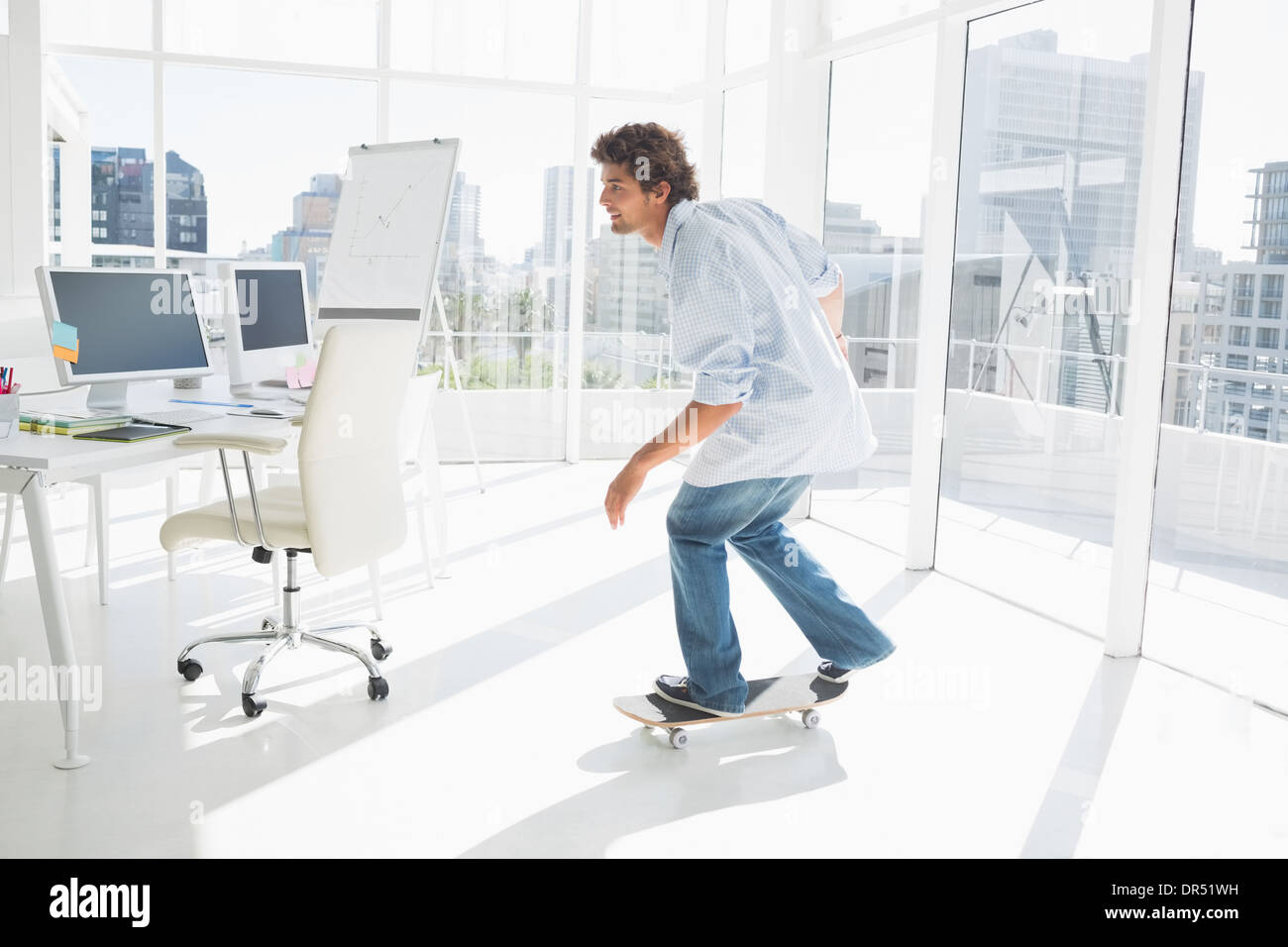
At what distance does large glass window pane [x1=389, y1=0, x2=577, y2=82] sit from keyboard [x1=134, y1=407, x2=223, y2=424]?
4.20 meters

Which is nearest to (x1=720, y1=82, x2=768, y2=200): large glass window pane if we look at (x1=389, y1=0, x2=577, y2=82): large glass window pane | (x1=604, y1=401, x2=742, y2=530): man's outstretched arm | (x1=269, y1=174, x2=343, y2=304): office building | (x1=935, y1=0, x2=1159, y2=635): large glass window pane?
(x1=389, y1=0, x2=577, y2=82): large glass window pane

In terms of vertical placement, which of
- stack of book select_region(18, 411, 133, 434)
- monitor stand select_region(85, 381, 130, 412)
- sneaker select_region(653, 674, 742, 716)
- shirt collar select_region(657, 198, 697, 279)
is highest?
shirt collar select_region(657, 198, 697, 279)

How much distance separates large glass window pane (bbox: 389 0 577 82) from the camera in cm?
700

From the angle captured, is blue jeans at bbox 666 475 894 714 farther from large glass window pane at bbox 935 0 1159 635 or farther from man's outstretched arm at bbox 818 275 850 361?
large glass window pane at bbox 935 0 1159 635

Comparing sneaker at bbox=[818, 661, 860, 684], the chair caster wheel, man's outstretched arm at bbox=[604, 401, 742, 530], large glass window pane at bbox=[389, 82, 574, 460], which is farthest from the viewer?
large glass window pane at bbox=[389, 82, 574, 460]

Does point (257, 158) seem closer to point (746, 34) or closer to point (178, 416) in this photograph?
point (746, 34)

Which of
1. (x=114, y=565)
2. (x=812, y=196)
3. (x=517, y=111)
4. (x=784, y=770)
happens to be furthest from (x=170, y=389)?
(x=517, y=111)

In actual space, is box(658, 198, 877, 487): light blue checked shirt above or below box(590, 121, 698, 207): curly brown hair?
below

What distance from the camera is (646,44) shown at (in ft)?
24.6
